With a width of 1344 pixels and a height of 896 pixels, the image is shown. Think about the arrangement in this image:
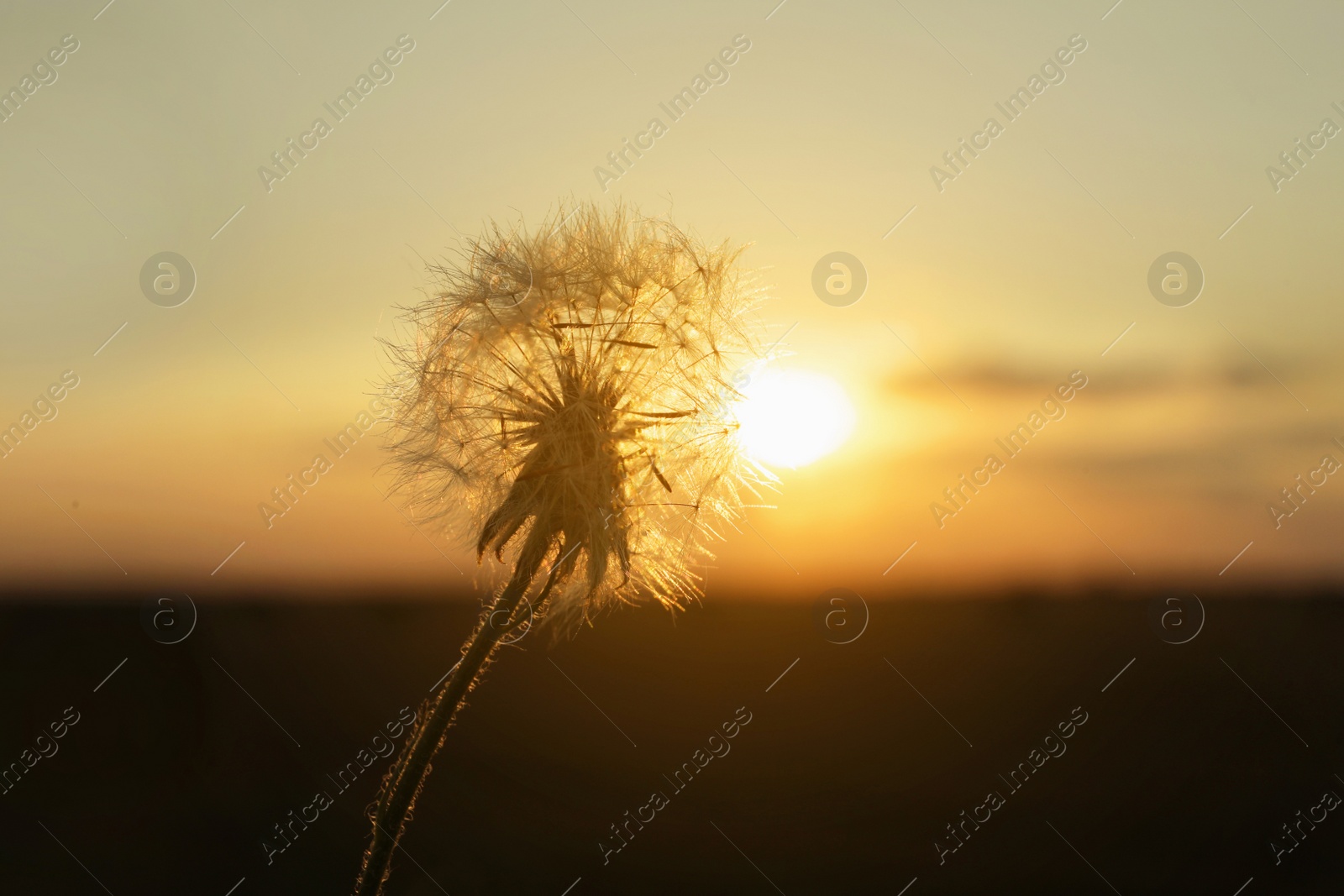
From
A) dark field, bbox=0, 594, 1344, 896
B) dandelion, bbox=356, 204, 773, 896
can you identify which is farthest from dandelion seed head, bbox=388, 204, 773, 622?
dark field, bbox=0, 594, 1344, 896

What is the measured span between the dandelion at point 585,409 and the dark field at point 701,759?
48.2 feet

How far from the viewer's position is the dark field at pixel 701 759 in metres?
19.2

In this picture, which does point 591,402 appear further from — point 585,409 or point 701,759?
point 701,759

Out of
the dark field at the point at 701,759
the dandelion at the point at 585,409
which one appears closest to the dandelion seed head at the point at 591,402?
the dandelion at the point at 585,409

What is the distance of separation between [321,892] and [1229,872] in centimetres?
2138

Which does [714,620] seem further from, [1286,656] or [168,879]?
[1286,656]

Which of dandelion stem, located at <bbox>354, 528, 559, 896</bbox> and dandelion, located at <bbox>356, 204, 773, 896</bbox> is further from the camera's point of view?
dandelion, located at <bbox>356, 204, 773, 896</bbox>

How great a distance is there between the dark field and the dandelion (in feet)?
48.2

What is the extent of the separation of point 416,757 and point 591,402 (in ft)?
4.77

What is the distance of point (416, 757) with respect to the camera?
231cm

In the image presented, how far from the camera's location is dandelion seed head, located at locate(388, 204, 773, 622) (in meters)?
3.01

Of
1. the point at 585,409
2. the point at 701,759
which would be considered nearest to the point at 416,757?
the point at 585,409

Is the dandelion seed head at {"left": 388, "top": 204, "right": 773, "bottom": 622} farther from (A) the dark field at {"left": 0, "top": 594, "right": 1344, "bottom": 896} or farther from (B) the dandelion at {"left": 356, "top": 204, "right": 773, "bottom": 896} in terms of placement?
(A) the dark field at {"left": 0, "top": 594, "right": 1344, "bottom": 896}

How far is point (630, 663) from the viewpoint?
94.6 feet
